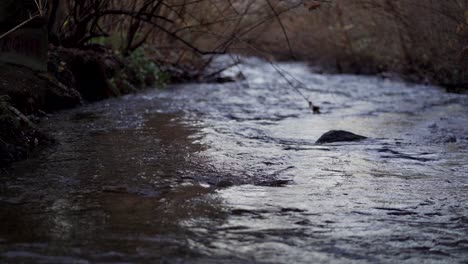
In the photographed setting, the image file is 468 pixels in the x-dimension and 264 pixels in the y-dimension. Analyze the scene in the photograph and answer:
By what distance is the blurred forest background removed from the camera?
27.7 ft

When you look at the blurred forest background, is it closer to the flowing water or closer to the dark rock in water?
the dark rock in water

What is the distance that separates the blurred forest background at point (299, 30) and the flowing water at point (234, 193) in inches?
57.5

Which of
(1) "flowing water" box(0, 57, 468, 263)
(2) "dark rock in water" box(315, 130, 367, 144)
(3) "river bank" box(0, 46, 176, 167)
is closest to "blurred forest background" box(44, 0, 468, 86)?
(3) "river bank" box(0, 46, 176, 167)

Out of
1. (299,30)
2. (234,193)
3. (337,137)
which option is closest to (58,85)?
(337,137)

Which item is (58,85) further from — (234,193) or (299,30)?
(299,30)

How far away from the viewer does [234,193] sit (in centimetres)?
394

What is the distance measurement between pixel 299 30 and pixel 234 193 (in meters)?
13.6

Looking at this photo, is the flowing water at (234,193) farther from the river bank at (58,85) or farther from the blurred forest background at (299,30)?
the blurred forest background at (299,30)

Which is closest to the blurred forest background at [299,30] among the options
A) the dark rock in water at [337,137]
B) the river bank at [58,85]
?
the river bank at [58,85]

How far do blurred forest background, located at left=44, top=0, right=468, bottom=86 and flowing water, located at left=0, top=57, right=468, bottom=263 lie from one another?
1.46m

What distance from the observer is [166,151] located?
5.33 metres

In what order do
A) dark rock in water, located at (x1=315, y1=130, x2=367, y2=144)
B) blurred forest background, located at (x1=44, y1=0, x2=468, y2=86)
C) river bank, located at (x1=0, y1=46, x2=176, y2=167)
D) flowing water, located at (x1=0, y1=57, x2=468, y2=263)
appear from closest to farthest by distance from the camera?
flowing water, located at (x1=0, y1=57, x2=468, y2=263)
river bank, located at (x1=0, y1=46, x2=176, y2=167)
dark rock in water, located at (x1=315, y1=130, x2=367, y2=144)
blurred forest background, located at (x1=44, y1=0, x2=468, y2=86)

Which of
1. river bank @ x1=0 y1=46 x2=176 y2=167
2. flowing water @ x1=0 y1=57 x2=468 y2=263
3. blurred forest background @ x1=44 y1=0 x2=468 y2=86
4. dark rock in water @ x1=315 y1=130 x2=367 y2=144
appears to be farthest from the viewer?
blurred forest background @ x1=44 y1=0 x2=468 y2=86

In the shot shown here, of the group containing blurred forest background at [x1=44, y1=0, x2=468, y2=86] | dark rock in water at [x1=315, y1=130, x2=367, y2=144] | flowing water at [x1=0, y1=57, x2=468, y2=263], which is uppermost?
blurred forest background at [x1=44, y1=0, x2=468, y2=86]
